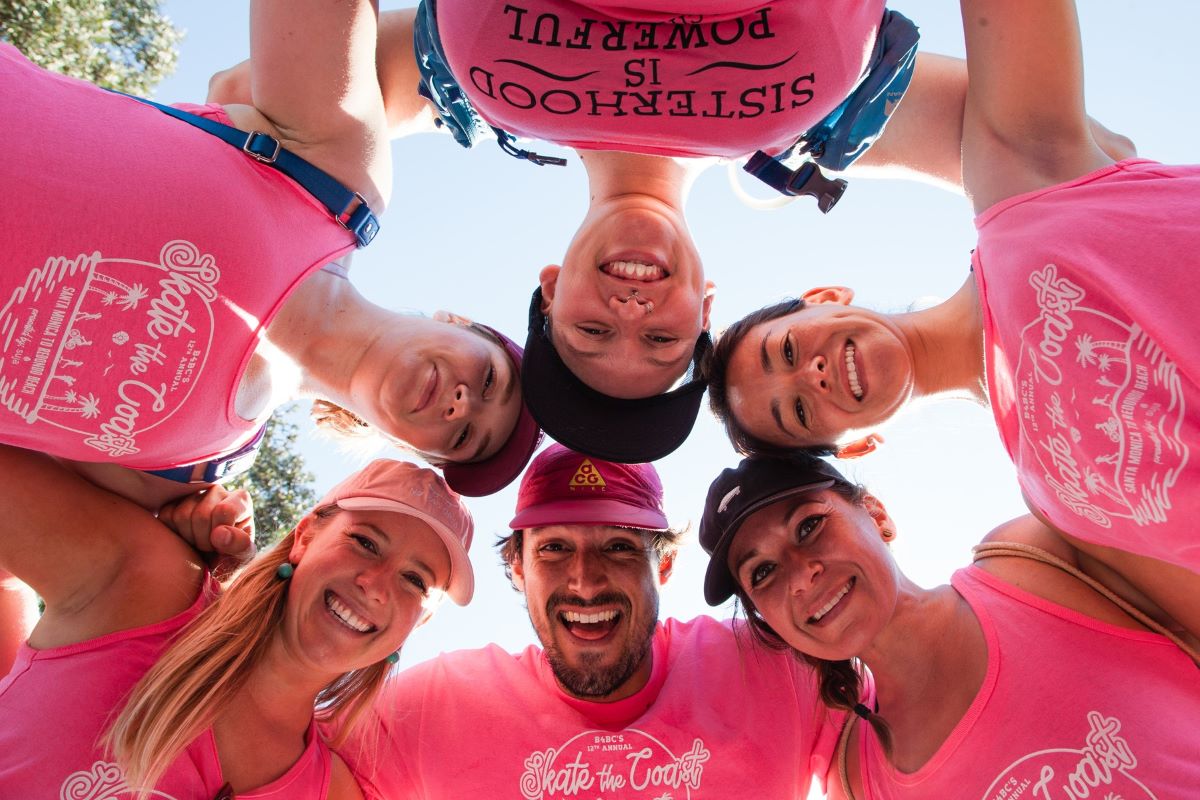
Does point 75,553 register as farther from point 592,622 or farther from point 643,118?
point 643,118

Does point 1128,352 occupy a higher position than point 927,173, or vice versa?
point 927,173

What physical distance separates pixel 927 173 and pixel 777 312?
812 millimetres

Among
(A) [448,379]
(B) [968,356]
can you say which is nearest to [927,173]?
(B) [968,356]

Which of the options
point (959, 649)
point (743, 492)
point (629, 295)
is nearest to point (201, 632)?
point (629, 295)

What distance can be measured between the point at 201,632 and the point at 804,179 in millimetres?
2882

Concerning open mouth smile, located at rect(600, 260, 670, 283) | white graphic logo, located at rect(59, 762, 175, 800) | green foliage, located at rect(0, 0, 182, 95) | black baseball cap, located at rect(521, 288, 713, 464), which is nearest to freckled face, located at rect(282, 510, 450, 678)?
white graphic logo, located at rect(59, 762, 175, 800)

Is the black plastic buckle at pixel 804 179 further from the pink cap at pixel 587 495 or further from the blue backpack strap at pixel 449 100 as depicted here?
the pink cap at pixel 587 495

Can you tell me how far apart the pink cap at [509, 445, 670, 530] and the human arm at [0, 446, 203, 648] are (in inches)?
60.4

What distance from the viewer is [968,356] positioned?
3250mm

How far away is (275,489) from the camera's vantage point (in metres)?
7.12

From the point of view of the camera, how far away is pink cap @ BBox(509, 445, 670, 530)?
12.7 feet

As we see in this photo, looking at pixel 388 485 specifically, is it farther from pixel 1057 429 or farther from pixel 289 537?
pixel 1057 429

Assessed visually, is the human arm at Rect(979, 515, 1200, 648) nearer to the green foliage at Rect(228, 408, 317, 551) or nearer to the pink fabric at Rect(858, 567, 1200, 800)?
the pink fabric at Rect(858, 567, 1200, 800)

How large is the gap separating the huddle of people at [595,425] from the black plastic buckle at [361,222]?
29 mm
